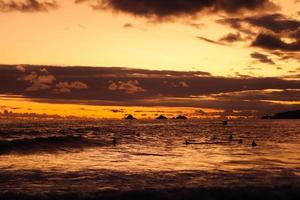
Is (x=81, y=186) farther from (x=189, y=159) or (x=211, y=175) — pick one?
(x=189, y=159)

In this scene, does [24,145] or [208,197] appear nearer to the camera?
[208,197]

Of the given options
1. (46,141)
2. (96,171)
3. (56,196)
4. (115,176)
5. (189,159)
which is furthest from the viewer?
(46,141)

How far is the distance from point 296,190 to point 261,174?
7777 mm

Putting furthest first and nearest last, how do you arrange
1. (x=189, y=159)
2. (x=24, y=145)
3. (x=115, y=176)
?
1. (x=24, y=145)
2. (x=189, y=159)
3. (x=115, y=176)

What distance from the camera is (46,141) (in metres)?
70.4

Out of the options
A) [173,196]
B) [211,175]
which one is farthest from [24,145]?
[173,196]

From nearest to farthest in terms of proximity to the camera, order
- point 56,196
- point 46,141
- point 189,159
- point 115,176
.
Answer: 1. point 56,196
2. point 115,176
3. point 189,159
4. point 46,141

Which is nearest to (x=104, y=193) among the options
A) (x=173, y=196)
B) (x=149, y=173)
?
(x=173, y=196)

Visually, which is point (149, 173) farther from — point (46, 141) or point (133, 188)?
point (46, 141)

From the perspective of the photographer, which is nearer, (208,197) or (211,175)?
(208,197)

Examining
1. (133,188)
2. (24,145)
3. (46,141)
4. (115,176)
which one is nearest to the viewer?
(133,188)

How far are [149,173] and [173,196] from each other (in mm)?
9136

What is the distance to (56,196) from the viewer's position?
79.2 ft

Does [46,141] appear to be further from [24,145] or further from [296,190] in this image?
[296,190]
